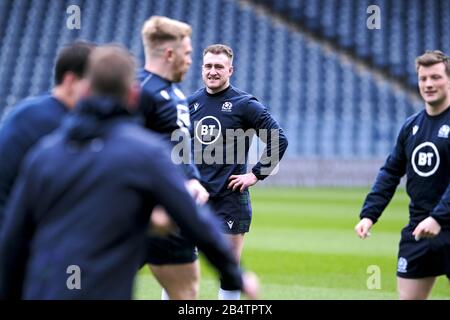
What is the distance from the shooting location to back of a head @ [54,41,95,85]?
4.80 meters

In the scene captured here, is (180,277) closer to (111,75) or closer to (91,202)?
(91,202)

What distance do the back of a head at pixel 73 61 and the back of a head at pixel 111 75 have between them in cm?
116

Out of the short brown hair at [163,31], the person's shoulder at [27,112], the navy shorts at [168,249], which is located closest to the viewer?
the person's shoulder at [27,112]

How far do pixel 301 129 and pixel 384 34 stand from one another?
19.4 feet

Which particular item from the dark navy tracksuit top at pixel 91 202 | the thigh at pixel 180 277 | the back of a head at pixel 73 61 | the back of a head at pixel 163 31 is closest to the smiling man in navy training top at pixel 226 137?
the thigh at pixel 180 277

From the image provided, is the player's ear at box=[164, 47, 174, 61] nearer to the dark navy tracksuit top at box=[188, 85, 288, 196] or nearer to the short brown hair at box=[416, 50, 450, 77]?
the short brown hair at box=[416, 50, 450, 77]

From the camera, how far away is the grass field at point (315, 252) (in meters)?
10.2

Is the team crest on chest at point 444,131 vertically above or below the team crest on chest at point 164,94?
below

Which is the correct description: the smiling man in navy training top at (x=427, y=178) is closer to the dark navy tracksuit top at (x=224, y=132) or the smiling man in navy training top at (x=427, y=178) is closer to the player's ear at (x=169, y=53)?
the player's ear at (x=169, y=53)

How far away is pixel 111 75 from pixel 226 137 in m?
4.53

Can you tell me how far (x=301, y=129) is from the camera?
94.5 feet
